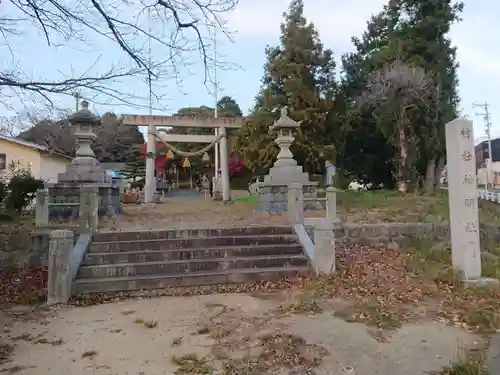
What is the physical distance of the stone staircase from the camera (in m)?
6.17

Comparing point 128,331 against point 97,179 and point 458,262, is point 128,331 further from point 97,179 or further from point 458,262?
point 97,179

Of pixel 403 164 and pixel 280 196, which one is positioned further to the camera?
pixel 403 164

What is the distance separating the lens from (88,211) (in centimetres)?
720

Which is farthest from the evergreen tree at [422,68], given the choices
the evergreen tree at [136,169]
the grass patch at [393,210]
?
the evergreen tree at [136,169]

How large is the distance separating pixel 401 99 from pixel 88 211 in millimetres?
13059

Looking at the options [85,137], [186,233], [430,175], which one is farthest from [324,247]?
[430,175]

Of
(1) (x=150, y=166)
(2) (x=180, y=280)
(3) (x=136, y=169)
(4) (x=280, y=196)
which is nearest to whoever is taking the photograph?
(2) (x=180, y=280)

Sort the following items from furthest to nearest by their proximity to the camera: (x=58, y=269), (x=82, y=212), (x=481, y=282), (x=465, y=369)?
(x=82, y=212)
(x=481, y=282)
(x=58, y=269)
(x=465, y=369)

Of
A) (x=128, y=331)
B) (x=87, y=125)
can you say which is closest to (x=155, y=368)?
(x=128, y=331)

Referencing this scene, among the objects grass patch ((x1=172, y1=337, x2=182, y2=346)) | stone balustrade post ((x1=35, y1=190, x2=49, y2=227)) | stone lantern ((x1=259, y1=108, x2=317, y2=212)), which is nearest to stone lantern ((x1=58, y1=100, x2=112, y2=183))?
stone balustrade post ((x1=35, y1=190, x2=49, y2=227))

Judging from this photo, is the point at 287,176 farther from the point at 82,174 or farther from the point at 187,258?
the point at 82,174

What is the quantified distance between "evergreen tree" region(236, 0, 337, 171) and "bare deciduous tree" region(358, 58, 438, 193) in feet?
6.56

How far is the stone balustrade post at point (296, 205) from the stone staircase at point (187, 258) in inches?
11.8

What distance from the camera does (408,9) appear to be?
1833cm
